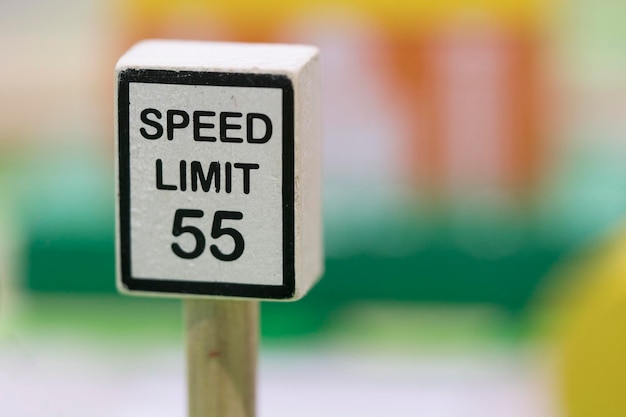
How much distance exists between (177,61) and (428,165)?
1.75 metres

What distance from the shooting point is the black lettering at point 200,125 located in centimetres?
86

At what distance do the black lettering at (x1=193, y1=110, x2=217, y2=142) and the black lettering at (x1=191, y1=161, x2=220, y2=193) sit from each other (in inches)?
0.6

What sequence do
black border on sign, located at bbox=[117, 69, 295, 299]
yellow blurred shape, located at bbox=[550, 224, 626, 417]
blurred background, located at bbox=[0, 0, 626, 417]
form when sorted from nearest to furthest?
black border on sign, located at bbox=[117, 69, 295, 299] < yellow blurred shape, located at bbox=[550, 224, 626, 417] < blurred background, located at bbox=[0, 0, 626, 417]

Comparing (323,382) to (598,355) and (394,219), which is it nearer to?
(394,219)

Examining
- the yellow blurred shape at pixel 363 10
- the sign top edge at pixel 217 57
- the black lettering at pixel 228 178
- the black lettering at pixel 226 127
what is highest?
the yellow blurred shape at pixel 363 10

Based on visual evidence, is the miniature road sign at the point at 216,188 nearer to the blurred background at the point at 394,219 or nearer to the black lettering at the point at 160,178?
the black lettering at the point at 160,178

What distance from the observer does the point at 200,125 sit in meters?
0.86

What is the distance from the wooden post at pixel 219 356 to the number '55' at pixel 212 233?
4 cm

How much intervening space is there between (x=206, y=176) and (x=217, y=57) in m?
0.08

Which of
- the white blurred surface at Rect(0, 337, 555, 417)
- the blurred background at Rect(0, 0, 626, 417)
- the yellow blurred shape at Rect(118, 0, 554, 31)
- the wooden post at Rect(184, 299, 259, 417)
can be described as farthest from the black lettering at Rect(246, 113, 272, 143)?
the yellow blurred shape at Rect(118, 0, 554, 31)

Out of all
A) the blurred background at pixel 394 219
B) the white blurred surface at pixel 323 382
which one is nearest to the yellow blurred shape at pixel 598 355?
the white blurred surface at pixel 323 382

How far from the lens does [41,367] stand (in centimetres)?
239

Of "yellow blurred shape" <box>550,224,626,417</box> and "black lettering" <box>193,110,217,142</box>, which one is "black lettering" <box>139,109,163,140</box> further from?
"yellow blurred shape" <box>550,224,626,417</box>

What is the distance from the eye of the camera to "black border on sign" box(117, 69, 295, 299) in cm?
85
